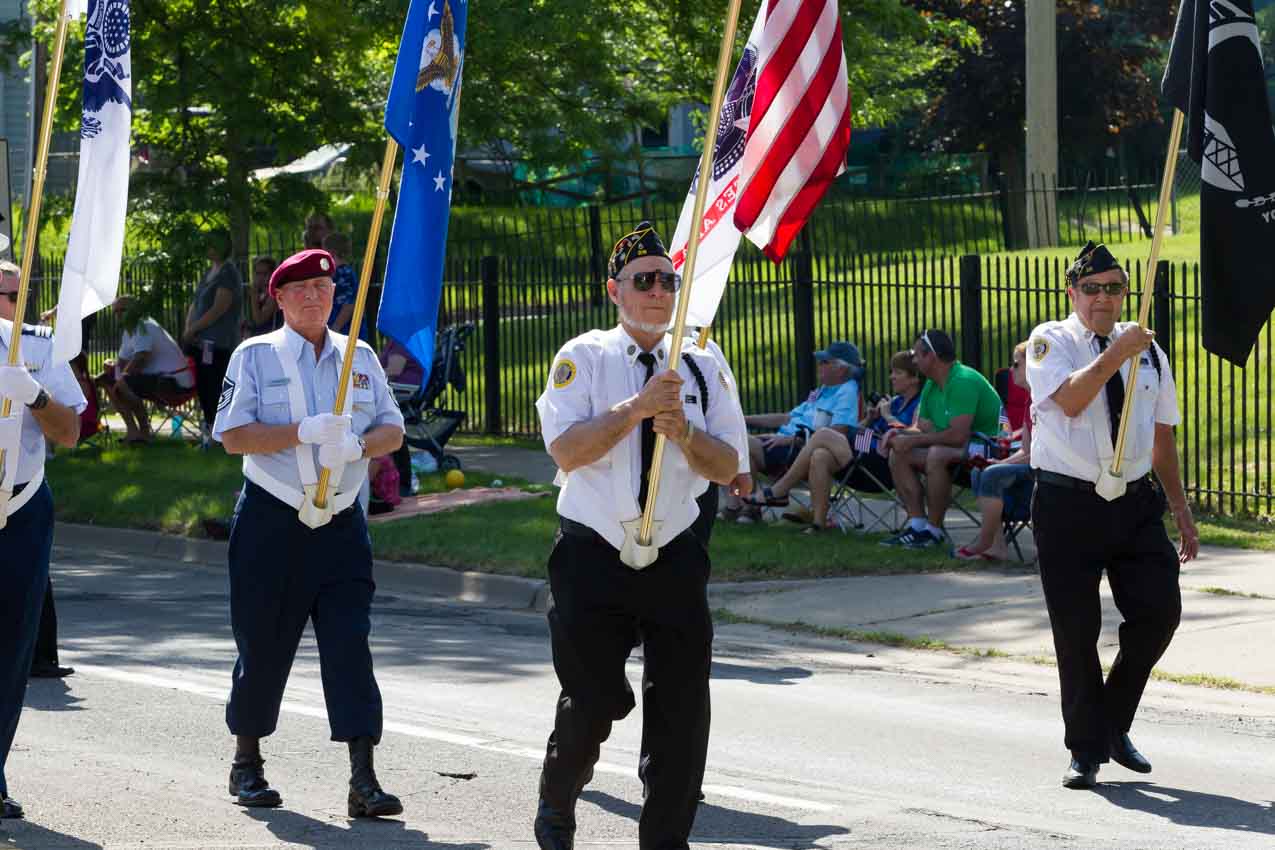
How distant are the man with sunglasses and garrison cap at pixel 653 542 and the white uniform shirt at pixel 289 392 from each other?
1.28 metres

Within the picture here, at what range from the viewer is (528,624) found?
11656mm

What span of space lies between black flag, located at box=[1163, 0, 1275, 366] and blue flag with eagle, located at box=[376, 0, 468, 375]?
118 inches

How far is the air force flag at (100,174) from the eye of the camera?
754 cm

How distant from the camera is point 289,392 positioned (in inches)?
277

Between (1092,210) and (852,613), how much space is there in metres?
25.6

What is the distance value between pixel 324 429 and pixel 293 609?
0.68 metres

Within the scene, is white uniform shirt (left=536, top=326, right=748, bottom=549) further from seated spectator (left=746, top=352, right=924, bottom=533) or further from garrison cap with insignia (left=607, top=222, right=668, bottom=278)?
seated spectator (left=746, top=352, right=924, bottom=533)

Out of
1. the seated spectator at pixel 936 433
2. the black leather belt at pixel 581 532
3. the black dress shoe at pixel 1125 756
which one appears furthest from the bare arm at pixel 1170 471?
the seated spectator at pixel 936 433

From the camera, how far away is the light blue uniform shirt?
13.8 meters

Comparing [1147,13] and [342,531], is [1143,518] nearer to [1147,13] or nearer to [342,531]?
[342,531]

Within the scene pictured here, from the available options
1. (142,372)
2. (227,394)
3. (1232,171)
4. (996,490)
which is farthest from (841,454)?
(142,372)

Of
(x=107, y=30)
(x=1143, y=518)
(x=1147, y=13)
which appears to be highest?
(x=1147, y=13)

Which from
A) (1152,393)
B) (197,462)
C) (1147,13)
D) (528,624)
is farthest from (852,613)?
(1147,13)

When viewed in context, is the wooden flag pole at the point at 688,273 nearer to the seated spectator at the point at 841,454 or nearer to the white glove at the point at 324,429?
the white glove at the point at 324,429
